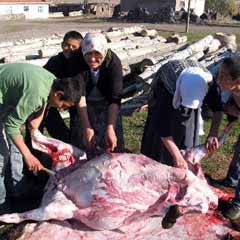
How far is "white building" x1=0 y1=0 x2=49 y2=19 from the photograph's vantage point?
1816 inches

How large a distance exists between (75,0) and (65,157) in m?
64.2

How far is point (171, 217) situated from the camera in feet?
14.5

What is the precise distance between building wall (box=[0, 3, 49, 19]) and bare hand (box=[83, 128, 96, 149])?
141ft

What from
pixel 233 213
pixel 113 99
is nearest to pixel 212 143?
pixel 233 213

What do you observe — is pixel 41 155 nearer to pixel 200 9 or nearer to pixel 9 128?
pixel 9 128

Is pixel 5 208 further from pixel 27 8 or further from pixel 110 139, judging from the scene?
pixel 27 8

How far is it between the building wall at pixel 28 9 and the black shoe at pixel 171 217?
144 ft

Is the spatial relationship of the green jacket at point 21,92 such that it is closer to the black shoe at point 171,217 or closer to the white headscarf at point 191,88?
the white headscarf at point 191,88

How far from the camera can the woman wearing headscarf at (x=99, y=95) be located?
4828mm

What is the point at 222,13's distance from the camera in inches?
1656

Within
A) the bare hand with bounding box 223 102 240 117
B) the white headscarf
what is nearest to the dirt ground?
the bare hand with bounding box 223 102 240 117

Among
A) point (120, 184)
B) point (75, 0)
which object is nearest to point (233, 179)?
point (120, 184)

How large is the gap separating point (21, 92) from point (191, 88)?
1508mm

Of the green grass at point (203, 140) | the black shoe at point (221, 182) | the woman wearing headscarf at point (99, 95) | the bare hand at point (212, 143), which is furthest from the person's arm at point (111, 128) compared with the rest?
the green grass at point (203, 140)
